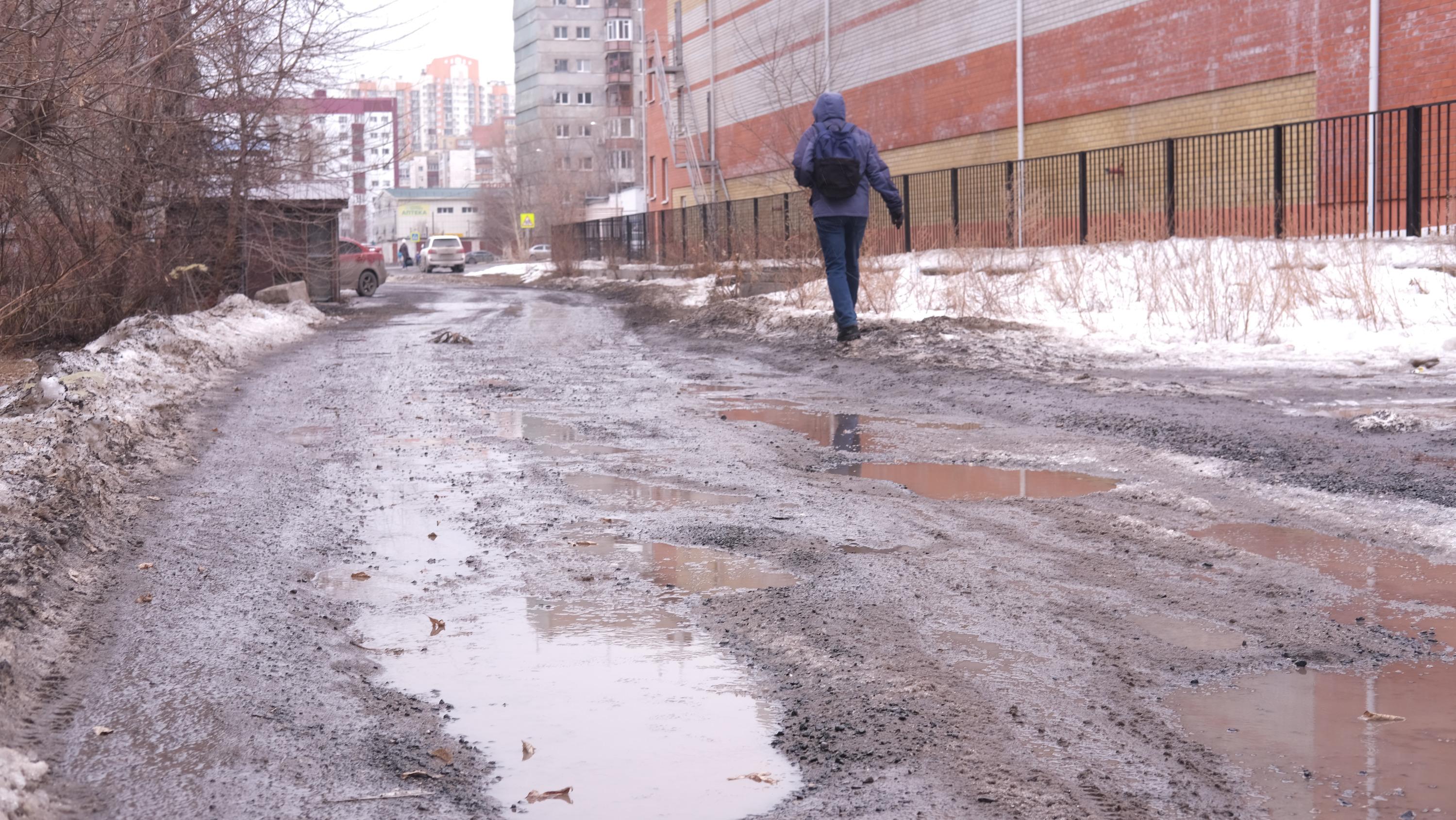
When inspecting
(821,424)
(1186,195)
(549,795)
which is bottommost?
(549,795)

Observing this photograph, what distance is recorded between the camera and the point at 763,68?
38719mm

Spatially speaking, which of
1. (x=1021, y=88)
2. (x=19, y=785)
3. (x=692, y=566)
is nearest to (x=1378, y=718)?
(x=692, y=566)

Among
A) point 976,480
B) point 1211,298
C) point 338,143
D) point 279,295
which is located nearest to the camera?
point 976,480

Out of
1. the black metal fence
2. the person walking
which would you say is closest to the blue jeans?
the person walking

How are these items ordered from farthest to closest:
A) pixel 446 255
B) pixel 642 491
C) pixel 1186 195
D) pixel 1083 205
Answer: pixel 446 255 < pixel 1083 205 < pixel 1186 195 < pixel 642 491

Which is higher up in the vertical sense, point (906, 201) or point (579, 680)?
point (906, 201)

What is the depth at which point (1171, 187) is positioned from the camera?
70.4ft

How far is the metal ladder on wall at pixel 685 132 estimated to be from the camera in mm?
43938

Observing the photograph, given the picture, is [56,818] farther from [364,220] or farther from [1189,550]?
[364,220]

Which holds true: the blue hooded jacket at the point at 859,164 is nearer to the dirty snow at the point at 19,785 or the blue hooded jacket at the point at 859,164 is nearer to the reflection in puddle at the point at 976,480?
the reflection in puddle at the point at 976,480

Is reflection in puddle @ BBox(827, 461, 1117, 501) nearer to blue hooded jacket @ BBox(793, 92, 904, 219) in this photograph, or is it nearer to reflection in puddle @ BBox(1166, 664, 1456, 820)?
reflection in puddle @ BBox(1166, 664, 1456, 820)

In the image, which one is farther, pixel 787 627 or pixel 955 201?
pixel 955 201

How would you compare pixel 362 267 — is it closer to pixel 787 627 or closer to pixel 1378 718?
pixel 787 627

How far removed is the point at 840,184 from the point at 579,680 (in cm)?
905
